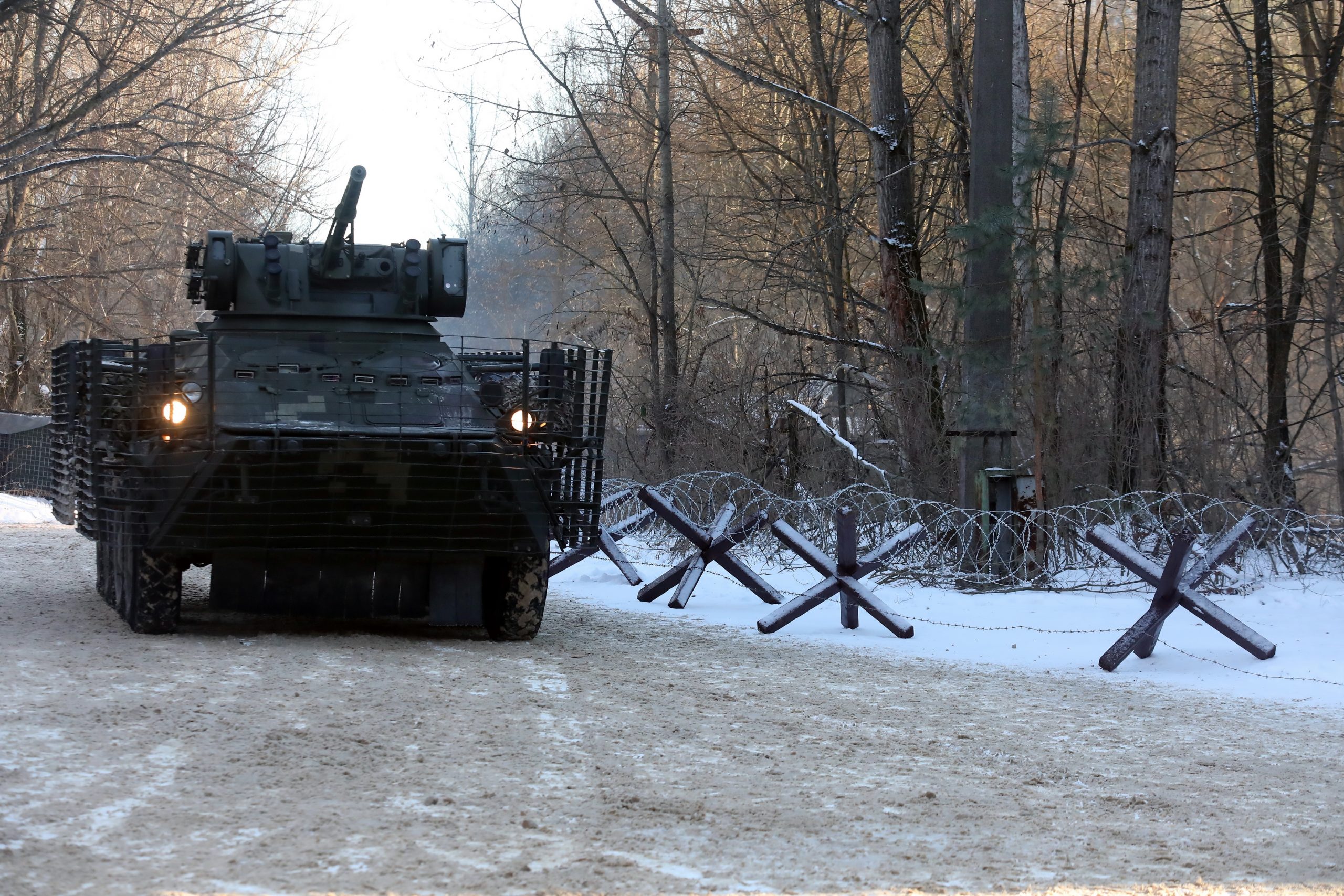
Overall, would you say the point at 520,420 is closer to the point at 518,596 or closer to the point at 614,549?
the point at 518,596

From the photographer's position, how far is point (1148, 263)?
598 inches

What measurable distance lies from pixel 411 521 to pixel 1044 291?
6492 mm

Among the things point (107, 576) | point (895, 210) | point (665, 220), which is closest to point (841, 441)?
point (895, 210)

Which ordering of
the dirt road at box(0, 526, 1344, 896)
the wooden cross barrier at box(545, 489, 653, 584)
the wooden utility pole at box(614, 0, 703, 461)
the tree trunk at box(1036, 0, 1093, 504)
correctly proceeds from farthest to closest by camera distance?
the wooden utility pole at box(614, 0, 703, 461) → the wooden cross barrier at box(545, 489, 653, 584) → the tree trunk at box(1036, 0, 1093, 504) → the dirt road at box(0, 526, 1344, 896)

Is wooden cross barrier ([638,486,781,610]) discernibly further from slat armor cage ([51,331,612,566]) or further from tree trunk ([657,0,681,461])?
tree trunk ([657,0,681,461])

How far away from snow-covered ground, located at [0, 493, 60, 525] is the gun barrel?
13.0 m

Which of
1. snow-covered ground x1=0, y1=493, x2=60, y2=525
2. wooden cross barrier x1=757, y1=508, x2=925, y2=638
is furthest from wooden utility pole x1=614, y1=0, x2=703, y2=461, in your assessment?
wooden cross barrier x1=757, y1=508, x2=925, y2=638

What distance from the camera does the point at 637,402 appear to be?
24.2 metres

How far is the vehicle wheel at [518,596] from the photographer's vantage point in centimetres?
973

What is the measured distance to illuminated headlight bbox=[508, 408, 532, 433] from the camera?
9391mm

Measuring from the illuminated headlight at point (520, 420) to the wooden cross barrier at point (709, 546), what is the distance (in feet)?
10.5

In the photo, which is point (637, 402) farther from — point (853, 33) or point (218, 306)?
point (218, 306)

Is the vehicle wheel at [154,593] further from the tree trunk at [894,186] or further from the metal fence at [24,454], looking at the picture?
the metal fence at [24,454]

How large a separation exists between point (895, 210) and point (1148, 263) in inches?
136
